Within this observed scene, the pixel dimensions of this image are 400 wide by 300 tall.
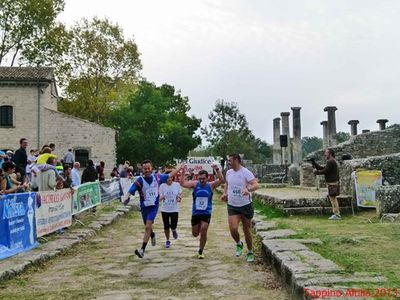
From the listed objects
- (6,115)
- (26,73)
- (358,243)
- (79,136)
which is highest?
(26,73)


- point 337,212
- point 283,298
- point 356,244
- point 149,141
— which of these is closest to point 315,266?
point 283,298

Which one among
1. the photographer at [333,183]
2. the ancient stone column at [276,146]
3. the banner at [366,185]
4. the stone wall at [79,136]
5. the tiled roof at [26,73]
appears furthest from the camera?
the ancient stone column at [276,146]

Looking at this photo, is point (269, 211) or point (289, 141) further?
point (289, 141)

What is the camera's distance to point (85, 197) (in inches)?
593

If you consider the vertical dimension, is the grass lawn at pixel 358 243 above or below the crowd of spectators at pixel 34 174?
below

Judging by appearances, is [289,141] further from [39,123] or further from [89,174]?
[89,174]

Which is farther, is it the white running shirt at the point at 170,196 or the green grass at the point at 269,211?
the green grass at the point at 269,211

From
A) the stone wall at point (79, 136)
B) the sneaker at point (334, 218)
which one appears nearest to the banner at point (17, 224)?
the sneaker at point (334, 218)

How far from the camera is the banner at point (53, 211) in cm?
1042

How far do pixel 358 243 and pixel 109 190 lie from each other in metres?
14.1

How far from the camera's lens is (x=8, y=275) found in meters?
7.42

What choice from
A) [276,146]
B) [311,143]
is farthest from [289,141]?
[311,143]

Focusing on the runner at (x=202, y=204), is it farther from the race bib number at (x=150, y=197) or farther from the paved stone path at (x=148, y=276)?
the race bib number at (x=150, y=197)

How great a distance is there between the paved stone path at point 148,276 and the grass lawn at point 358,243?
1006 mm
